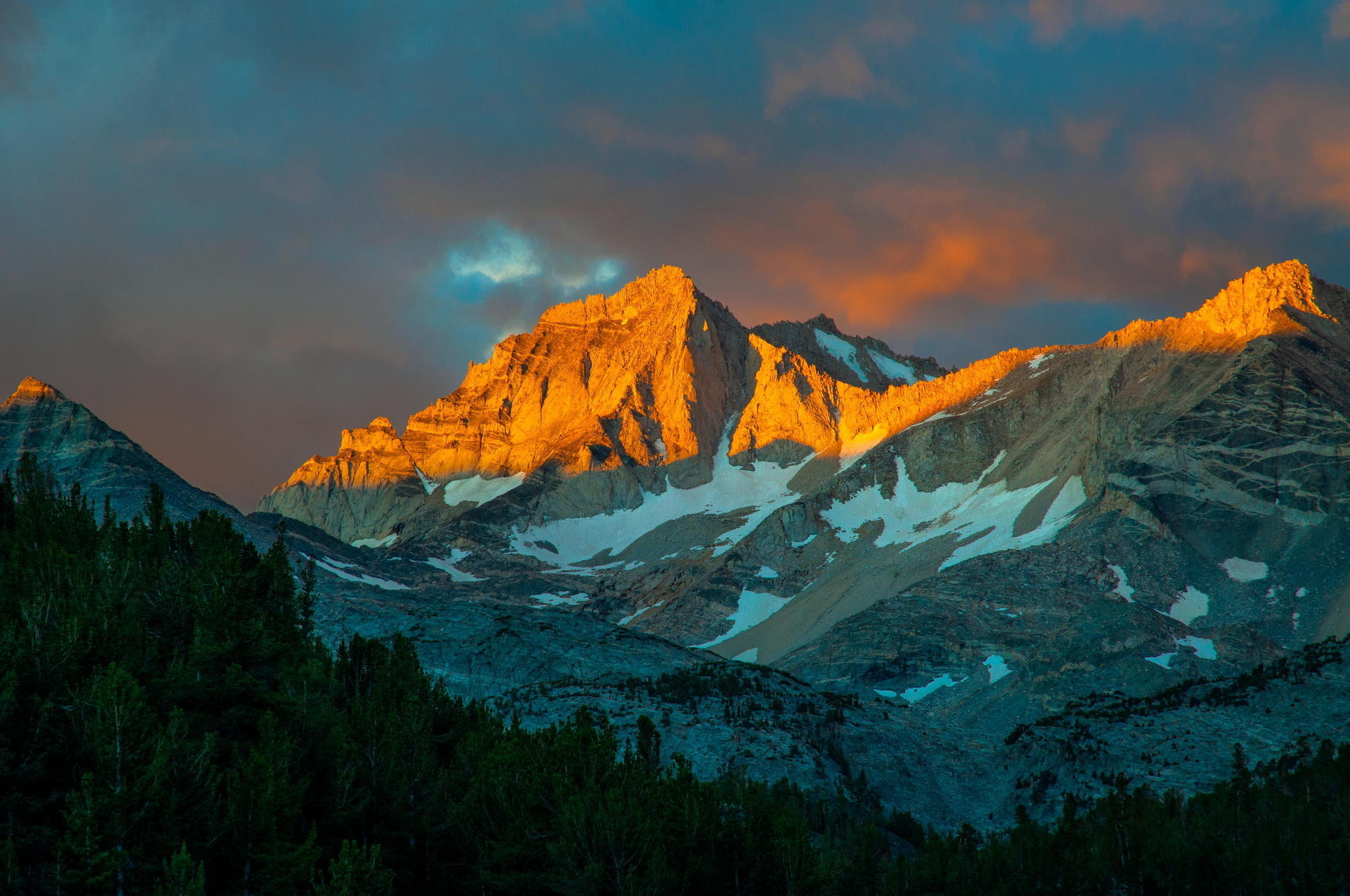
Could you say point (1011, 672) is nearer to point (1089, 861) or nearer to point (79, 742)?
point (1089, 861)

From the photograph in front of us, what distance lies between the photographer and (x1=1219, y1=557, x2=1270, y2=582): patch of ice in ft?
606

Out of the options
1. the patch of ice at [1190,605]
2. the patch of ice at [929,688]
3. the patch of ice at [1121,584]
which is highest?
the patch of ice at [1121,584]

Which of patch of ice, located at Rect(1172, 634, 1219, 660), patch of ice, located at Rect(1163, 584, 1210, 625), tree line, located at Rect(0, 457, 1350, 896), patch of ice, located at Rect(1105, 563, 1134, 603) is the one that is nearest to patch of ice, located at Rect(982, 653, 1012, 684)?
patch of ice, located at Rect(1172, 634, 1219, 660)

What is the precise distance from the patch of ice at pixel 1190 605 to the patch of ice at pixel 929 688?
33.1m

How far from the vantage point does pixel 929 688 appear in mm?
161625

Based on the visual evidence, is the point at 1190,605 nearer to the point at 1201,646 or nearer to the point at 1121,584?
the point at 1121,584

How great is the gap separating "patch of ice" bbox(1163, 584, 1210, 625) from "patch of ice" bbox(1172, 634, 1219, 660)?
47.6 feet

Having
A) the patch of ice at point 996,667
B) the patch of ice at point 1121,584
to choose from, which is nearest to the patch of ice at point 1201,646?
the patch of ice at point 1121,584

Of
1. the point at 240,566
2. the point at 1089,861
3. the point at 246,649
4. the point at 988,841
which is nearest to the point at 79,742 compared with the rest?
the point at 246,649

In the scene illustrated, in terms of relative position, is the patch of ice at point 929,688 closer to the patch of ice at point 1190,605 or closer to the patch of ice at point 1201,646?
the patch of ice at point 1201,646

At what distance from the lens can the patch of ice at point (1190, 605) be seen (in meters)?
174

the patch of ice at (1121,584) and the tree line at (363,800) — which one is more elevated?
the patch of ice at (1121,584)

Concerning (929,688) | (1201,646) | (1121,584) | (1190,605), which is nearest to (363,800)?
(929,688)

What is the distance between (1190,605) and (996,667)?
35.9 m
